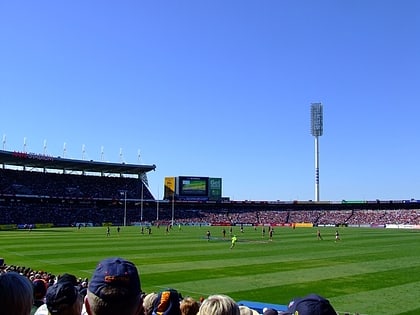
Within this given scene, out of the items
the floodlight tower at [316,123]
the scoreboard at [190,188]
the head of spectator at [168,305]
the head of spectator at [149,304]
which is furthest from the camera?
the floodlight tower at [316,123]

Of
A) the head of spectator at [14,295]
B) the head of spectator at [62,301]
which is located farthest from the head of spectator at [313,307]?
the head of spectator at [62,301]

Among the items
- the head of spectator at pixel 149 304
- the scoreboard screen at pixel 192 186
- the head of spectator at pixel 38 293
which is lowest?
the head of spectator at pixel 38 293

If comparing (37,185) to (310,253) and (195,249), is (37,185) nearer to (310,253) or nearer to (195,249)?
(195,249)

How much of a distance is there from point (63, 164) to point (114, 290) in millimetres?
114767

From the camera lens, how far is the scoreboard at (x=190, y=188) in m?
133

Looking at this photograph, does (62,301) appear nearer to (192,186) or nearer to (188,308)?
(188,308)

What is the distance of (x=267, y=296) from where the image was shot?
21.9 m

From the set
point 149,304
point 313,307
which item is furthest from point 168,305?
point 313,307

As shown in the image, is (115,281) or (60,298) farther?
(60,298)

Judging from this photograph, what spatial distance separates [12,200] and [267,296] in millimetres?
95679

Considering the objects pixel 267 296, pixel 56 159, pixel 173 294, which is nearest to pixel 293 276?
pixel 267 296

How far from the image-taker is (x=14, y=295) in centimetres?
387

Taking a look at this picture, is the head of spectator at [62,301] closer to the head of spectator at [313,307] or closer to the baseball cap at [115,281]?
the baseball cap at [115,281]

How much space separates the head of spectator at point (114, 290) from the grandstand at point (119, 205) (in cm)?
9563
